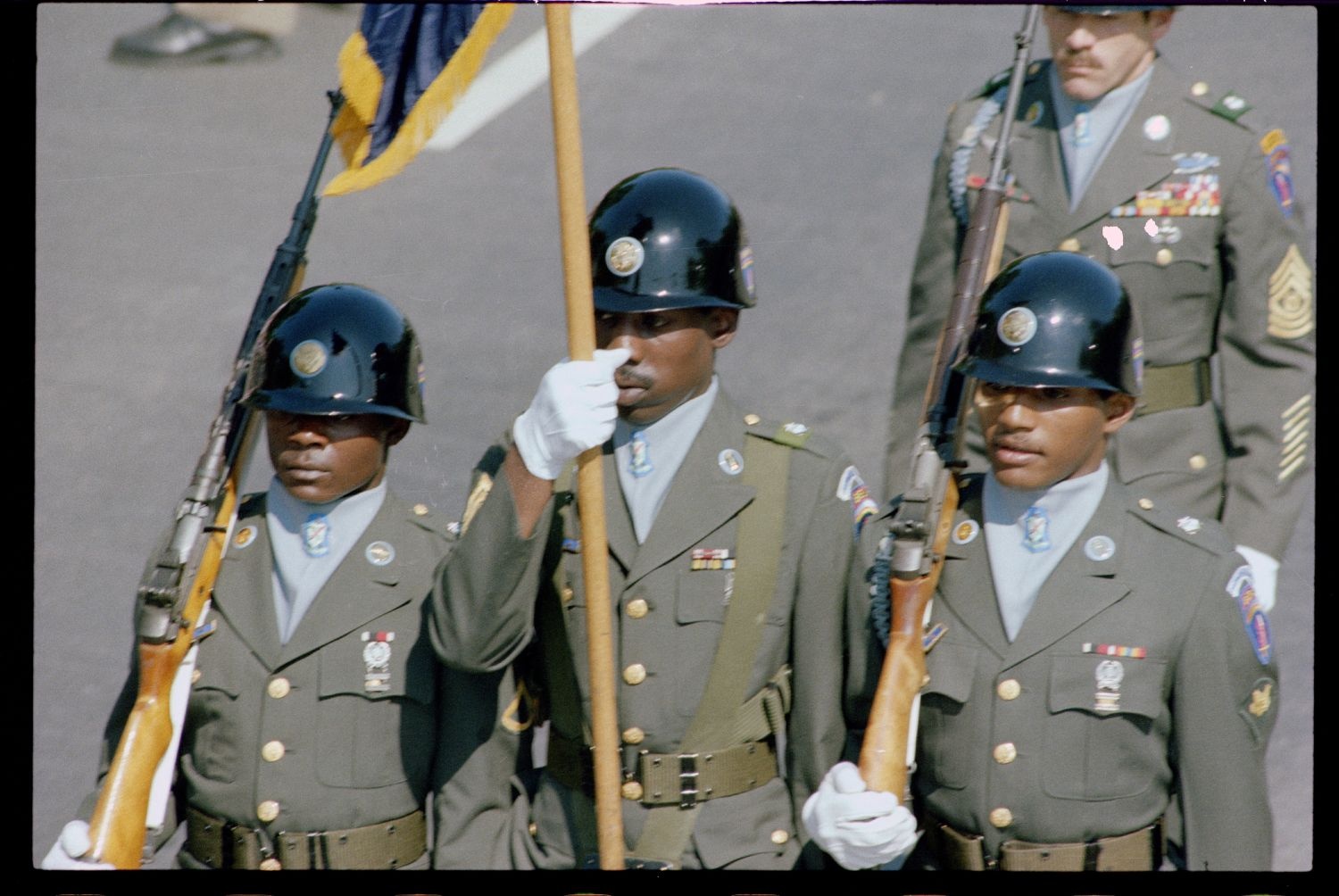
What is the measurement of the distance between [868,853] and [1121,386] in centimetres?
141

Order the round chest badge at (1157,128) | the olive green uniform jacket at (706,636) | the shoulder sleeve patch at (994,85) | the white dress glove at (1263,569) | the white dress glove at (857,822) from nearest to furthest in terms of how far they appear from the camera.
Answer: the white dress glove at (857,822) < the olive green uniform jacket at (706,636) < the white dress glove at (1263,569) < the round chest badge at (1157,128) < the shoulder sleeve patch at (994,85)

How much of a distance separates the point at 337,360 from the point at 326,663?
84cm

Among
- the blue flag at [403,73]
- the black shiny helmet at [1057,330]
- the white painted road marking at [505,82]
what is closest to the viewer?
the black shiny helmet at [1057,330]

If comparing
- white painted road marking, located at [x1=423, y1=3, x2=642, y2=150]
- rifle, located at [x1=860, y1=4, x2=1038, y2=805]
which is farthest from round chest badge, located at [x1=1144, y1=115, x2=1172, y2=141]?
white painted road marking, located at [x1=423, y1=3, x2=642, y2=150]

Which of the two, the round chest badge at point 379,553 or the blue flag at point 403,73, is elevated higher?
the blue flag at point 403,73

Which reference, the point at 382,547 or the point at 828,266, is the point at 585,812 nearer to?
the point at 382,547

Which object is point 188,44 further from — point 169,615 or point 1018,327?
point 1018,327

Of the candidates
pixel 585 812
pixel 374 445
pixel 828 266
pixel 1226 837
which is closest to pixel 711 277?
pixel 374 445

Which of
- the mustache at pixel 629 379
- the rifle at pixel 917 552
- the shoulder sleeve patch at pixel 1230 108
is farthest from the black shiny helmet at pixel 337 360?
the shoulder sleeve patch at pixel 1230 108

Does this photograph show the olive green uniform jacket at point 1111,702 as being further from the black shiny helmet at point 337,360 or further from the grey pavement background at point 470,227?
the grey pavement background at point 470,227

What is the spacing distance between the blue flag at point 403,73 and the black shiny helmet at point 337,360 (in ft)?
1.31

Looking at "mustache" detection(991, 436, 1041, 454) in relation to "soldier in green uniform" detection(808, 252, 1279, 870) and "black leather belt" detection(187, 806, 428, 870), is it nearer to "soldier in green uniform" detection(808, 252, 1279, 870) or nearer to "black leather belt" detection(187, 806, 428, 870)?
"soldier in green uniform" detection(808, 252, 1279, 870)

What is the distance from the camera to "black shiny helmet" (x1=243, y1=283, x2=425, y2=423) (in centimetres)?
622

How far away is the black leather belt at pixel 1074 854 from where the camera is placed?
5961 millimetres
